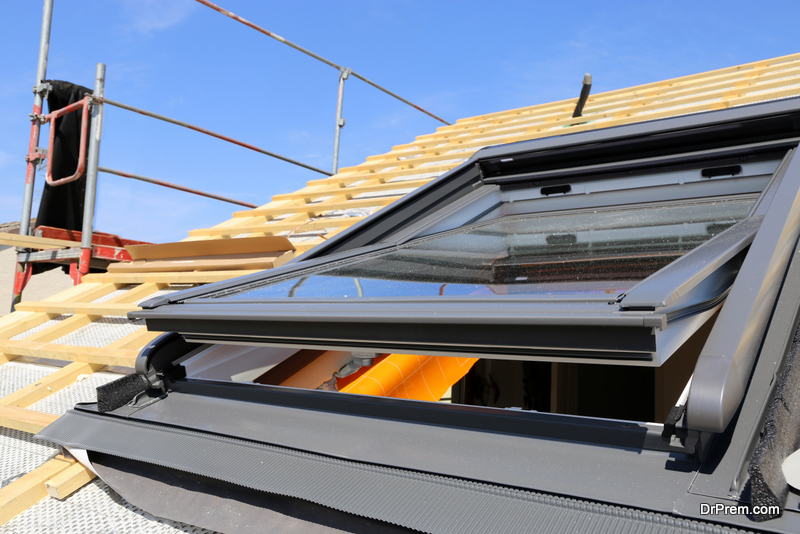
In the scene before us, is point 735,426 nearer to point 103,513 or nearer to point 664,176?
point 103,513

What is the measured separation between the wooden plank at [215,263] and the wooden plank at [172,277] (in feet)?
0.17

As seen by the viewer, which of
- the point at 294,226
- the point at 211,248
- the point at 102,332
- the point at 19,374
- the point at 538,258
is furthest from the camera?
the point at 294,226

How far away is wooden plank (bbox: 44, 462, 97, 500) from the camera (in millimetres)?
1348

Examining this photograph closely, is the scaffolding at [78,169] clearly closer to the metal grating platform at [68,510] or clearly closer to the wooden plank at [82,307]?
the wooden plank at [82,307]

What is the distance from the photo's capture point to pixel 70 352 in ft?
7.39

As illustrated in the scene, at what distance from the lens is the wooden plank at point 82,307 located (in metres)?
2.68

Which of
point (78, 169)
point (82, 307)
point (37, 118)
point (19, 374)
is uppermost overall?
point (37, 118)

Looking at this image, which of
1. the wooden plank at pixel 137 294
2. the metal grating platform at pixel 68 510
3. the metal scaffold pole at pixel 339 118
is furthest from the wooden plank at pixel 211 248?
the metal scaffold pole at pixel 339 118

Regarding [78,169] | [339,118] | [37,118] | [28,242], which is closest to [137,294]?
[28,242]

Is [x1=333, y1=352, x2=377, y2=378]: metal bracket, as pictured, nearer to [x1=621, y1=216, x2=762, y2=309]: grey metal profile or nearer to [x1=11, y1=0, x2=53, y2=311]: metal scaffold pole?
[x1=621, y1=216, x2=762, y2=309]: grey metal profile

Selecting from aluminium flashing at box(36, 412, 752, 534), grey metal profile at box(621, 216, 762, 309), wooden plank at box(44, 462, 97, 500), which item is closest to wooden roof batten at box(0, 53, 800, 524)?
wooden plank at box(44, 462, 97, 500)

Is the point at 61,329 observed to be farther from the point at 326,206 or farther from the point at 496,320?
the point at 496,320

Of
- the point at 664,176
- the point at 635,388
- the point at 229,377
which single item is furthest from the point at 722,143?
the point at 635,388

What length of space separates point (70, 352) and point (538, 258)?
188 cm
